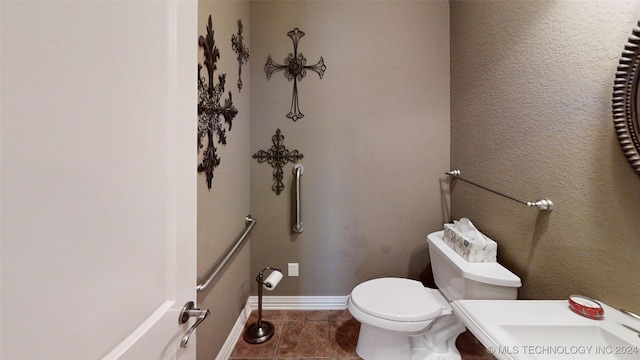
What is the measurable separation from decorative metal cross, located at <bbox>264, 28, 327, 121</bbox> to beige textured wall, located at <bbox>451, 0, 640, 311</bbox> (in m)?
1.07

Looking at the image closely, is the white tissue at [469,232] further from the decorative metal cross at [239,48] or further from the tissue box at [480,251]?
the decorative metal cross at [239,48]

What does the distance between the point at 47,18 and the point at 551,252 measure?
1613mm

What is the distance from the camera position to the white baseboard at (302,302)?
6.50ft

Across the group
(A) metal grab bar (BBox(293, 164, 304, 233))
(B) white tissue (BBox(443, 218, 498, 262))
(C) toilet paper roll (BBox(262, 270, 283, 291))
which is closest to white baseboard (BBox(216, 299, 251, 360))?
(C) toilet paper roll (BBox(262, 270, 283, 291))

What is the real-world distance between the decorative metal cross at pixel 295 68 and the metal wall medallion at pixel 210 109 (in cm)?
61

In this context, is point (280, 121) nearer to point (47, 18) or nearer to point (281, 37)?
point (281, 37)

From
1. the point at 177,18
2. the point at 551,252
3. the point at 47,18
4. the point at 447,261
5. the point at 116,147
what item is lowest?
the point at 447,261

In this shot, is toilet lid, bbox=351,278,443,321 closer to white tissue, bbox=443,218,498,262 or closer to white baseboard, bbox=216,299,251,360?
white tissue, bbox=443,218,498,262

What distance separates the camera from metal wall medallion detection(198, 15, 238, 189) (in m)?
1.16

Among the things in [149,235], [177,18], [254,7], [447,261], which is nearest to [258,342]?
[447,261]

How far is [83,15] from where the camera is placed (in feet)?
1.33

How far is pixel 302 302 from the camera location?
6.53 feet

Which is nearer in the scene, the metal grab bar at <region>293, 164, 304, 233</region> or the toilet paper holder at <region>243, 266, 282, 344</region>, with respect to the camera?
the toilet paper holder at <region>243, 266, 282, 344</region>

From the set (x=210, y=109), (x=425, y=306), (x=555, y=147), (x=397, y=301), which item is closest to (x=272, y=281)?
(x=397, y=301)
